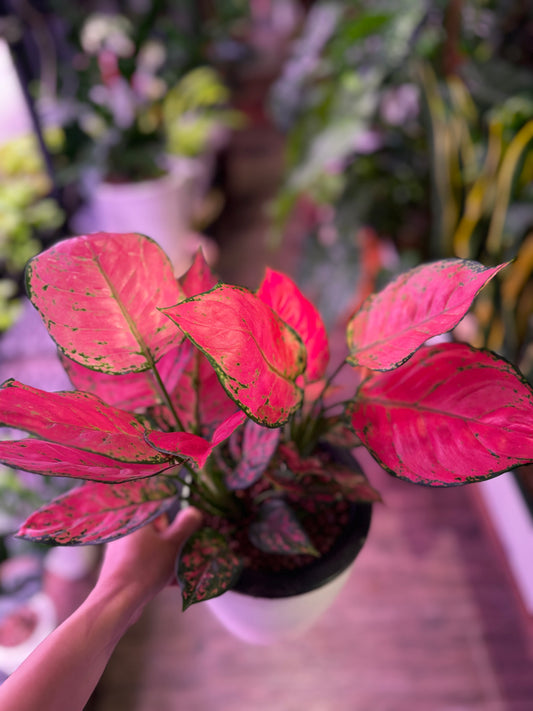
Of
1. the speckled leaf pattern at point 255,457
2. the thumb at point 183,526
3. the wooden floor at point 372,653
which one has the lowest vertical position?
the wooden floor at point 372,653

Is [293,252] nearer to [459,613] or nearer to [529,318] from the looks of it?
[529,318]

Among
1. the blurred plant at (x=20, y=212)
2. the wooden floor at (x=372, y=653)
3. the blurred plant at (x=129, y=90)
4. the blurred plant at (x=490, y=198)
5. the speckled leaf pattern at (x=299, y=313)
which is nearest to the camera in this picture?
the speckled leaf pattern at (x=299, y=313)

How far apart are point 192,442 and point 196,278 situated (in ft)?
0.54

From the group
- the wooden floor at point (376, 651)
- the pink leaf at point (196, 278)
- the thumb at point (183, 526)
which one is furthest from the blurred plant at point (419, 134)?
the thumb at point (183, 526)

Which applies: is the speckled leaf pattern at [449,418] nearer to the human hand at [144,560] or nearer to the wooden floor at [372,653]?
the human hand at [144,560]

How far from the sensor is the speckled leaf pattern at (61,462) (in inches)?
11.6

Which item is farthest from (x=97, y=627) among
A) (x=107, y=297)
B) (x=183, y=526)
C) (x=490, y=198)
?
(x=490, y=198)

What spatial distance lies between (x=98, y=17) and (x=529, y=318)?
139 centimetres

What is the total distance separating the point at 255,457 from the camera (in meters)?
0.43

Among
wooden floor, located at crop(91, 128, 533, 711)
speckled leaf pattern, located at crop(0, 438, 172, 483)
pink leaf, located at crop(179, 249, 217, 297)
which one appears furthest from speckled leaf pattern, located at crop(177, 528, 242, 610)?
wooden floor, located at crop(91, 128, 533, 711)

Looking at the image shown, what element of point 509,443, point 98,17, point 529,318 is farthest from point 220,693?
point 98,17

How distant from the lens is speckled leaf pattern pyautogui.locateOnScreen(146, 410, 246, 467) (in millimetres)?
304

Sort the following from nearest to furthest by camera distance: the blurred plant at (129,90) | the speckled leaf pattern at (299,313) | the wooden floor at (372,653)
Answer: the speckled leaf pattern at (299,313)
the wooden floor at (372,653)
the blurred plant at (129,90)

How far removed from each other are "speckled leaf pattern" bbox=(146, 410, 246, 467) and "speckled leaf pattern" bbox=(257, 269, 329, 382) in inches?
4.7
